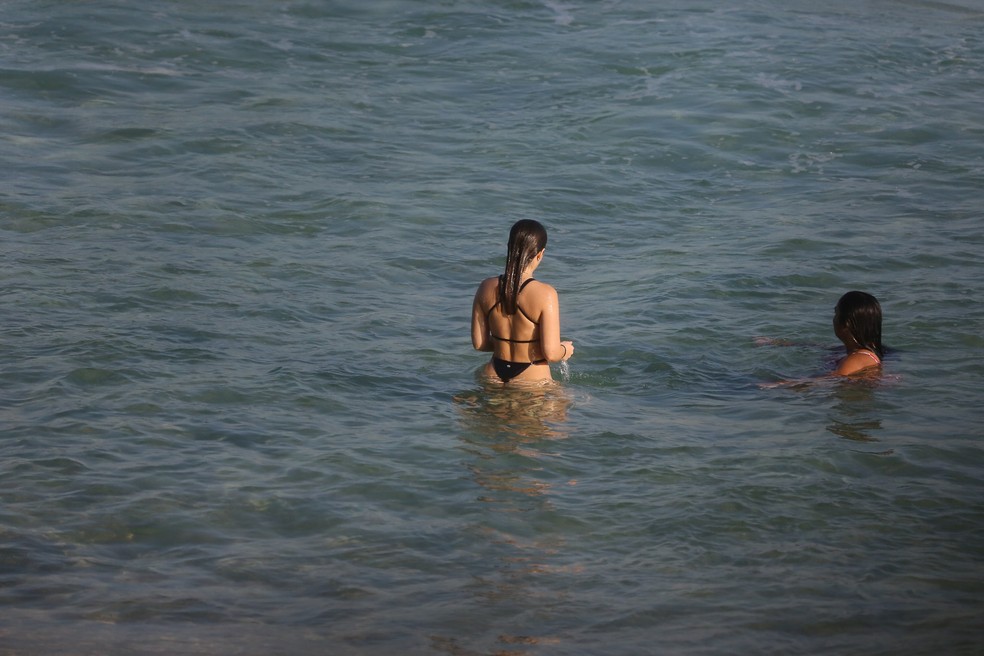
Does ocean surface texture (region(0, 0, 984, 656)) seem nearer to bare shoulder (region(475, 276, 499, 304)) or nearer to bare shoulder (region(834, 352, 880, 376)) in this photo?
bare shoulder (region(834, 352, 880, 376))

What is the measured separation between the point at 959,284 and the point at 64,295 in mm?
7690

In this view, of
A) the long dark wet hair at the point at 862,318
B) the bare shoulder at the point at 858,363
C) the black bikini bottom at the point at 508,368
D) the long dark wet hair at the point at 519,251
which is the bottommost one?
the bare shoulder at the point at 858,363

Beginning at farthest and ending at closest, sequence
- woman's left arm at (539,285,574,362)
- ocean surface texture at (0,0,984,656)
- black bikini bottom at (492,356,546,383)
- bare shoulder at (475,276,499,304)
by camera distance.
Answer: black bikini bottom at (492,356,546,383)
bare shoulder at (475,276,499,304)
woman's left arm at (539,285,574,362)
ocean surface texture at (0,0,984,656)

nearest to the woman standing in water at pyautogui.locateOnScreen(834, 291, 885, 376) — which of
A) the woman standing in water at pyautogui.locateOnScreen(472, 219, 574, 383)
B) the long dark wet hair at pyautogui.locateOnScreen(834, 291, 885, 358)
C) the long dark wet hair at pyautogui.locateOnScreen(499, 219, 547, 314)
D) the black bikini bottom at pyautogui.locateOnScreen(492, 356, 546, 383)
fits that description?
the long dark wet hair at pyautogui.locateOnScreen(834, 291, 885, 358)

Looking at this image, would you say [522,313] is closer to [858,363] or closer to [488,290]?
[488,290]

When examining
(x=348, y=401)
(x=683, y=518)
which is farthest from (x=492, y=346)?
(x=683, y=518)

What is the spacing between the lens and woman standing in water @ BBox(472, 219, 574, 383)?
7379mm

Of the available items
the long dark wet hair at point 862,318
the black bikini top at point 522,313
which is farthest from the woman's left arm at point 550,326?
the long dark wet hair at point 862,318

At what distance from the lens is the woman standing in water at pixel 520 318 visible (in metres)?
7.38

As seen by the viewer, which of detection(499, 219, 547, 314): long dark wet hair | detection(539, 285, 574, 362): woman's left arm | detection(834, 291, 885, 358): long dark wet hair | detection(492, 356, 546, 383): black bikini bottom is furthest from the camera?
detection(834, 291, 885, 358): long dark wet hair

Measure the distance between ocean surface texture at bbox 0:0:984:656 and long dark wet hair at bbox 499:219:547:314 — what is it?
2.59ft

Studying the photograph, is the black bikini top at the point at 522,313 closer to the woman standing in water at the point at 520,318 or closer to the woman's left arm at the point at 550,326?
the woman standing in water at the point at 520,318

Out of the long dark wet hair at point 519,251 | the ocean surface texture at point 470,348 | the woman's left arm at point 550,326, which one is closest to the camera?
the ocean surface texture at point 470,348

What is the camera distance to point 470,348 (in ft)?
30.7
